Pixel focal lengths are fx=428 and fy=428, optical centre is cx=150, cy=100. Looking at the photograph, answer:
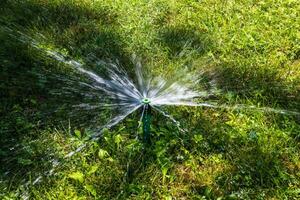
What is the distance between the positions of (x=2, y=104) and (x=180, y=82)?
1.49 m

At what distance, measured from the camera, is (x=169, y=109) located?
3441 millimetres

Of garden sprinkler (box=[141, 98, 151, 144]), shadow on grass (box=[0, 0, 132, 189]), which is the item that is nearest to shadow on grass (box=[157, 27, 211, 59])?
shadow on grass (box=[0, 0, 132, 189])

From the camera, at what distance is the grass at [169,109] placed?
2895 mm

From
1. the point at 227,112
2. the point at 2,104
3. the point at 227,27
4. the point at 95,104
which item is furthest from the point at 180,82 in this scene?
the point at 2,104

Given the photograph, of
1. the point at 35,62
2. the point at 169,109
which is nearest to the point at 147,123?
the point at 169,109

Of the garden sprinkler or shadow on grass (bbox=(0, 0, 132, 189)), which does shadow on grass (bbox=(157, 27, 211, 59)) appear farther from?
the garden sprinkler

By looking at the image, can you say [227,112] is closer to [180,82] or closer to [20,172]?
[180,82]

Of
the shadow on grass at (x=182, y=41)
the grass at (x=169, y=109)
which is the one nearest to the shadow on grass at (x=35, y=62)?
the grass at (x=169, y=109)

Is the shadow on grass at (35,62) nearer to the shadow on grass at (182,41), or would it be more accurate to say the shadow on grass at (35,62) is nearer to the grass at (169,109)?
the grass at (169,109)

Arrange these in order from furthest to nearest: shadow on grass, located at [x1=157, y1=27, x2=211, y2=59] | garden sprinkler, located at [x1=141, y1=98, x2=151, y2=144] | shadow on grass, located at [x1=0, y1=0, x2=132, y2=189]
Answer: shadow on grass, located at [x1=157, y1=27, x2=211, y2=59] → shadow on grass, located at [x1=0, y1=0, x2=132, y2=189] → garden sprinkler, located at [x1=141, y1=98, x2=151, y2=144]

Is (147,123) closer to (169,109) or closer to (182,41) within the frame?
(169,109)

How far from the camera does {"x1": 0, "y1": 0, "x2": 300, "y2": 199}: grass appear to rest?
2.89 metres

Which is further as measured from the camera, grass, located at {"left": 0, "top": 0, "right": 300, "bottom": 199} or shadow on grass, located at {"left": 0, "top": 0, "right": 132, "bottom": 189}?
shadow on grass, located at {"left": 0, "top": 0, "right": 132, "bottom": 189}

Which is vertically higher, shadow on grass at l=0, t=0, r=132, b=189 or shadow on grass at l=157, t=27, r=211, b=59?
shadow on grass at l=157, t=27, r=211, b=59
